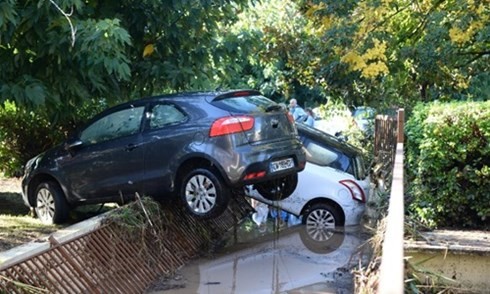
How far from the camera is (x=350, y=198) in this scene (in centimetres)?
998

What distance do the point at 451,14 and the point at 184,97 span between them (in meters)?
4.73

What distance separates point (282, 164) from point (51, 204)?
11.5ft

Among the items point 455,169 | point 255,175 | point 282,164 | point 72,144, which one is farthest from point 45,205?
point 455,169

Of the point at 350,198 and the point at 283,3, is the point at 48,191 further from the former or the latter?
the point at 283,3

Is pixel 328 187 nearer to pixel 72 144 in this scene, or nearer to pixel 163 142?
pixel 163 142

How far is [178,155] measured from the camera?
26.2 ft

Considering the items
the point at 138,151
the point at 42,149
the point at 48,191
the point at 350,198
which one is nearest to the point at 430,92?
the point at 350,198

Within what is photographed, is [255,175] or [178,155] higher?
[178,155]

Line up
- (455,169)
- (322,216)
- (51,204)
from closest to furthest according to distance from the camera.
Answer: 1. (455,169)
2. (51,204)
3. (322,216)

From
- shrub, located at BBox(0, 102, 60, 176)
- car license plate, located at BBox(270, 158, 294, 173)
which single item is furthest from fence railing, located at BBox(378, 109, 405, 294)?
shrub, located at BBox(0, 102, 60, 176)

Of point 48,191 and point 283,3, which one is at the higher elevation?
point 283,3

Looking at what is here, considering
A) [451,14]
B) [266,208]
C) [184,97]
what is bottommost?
[266,208]

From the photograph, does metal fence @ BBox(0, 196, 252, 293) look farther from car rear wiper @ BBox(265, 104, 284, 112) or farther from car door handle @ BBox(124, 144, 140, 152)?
car rear wiper @ BBox(265, 104, 284, 112)

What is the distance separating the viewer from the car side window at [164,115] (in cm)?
828
